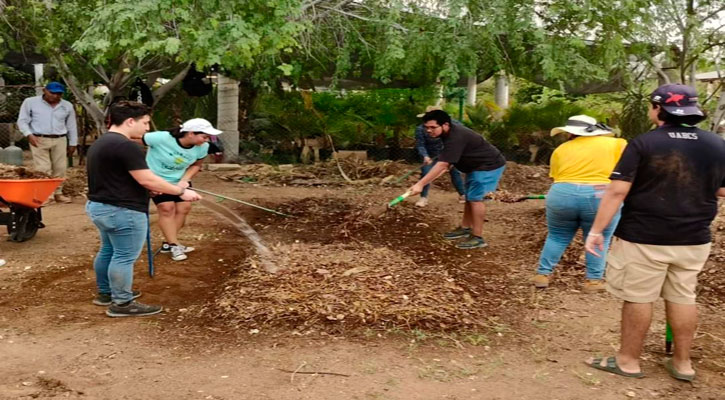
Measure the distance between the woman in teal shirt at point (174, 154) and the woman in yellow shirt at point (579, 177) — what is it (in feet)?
9.27

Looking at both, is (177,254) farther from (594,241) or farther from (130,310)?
(594,241)

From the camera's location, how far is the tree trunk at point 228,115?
12.0m

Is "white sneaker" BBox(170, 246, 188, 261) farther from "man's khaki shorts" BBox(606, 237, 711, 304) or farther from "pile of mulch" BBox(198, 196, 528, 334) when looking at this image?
"man's khaki shorts" BBox(606, 237, 711, 304)

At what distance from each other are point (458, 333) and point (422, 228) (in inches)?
130

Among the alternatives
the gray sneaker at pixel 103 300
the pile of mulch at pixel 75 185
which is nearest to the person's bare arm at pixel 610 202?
the gray sneaker at pixel 103 300

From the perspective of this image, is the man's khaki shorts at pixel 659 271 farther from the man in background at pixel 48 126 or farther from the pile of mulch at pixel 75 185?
the pile of mulch at pixel 75 185

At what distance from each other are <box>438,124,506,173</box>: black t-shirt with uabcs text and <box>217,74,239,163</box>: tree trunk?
6.60m

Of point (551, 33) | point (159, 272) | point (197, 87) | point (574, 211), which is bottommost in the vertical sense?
point (159, 272)

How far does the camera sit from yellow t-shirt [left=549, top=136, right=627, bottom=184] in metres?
4.86

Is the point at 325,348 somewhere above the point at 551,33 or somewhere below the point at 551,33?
below

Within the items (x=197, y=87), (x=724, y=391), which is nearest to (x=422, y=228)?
(x=724, y=391)

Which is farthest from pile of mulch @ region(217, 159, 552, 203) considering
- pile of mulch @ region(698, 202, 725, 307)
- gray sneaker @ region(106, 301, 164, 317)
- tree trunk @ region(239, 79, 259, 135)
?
gray sneaker @ region(106, 301, 164, 317)

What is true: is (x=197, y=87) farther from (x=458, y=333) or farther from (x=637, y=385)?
(x=637, y=385)

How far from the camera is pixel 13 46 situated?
8.95 metres
